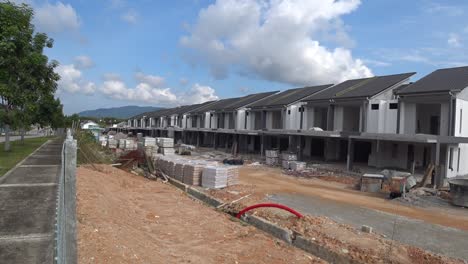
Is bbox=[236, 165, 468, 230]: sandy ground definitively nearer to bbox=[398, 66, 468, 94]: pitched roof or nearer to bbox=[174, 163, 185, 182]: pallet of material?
bbox=[174, 163, 185, 182]: pallet of material

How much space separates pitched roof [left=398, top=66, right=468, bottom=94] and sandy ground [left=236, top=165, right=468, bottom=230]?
8287 mm

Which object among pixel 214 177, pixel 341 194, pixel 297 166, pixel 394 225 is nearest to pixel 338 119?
pixel 297 166

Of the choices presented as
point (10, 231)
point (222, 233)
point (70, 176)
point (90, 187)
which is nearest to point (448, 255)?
point (222, 233)

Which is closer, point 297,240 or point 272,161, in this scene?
point 297,240

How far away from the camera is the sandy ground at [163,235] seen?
682cm

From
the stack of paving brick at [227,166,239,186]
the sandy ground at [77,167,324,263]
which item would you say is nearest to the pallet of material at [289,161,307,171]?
the stack of paving brick at [227,166,239,186]

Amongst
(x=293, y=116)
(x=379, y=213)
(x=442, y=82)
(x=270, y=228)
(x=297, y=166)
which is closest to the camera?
(x=270, y=228)

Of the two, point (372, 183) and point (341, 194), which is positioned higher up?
point (372, 183)

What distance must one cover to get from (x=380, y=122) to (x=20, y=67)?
24.5 meters

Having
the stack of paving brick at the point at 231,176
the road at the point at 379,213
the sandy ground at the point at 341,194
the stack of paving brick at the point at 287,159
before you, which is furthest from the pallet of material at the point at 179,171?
the stack of paving brick at the point at 287,159

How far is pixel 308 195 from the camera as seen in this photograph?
16344mm

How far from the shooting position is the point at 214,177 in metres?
16.2

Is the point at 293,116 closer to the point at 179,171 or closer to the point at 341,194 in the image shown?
the point at 341,194

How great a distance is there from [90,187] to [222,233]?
621 centimetres
